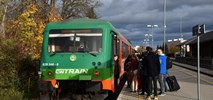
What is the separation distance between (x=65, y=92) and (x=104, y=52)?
1842 mm

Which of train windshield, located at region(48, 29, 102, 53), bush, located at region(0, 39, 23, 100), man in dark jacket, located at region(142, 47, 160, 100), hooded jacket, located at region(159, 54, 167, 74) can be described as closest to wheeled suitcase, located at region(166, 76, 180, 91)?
hooded jacket, located at region(159, 54, 167, 74)

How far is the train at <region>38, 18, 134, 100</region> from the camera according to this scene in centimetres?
1144

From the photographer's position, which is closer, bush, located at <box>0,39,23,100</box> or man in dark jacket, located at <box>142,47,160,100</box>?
man in dark jacket, located at <box>142,47,160,100</box>

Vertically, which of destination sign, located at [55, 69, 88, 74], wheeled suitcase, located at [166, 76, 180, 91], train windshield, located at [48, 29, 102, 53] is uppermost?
train windshield, located at [48, 29, 102, 53]

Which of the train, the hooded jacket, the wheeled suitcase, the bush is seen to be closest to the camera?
the train

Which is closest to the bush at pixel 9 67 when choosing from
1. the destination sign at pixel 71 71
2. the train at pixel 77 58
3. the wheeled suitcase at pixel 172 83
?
the train at pixel 77 58

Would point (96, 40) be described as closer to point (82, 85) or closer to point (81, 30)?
point (81, 30)

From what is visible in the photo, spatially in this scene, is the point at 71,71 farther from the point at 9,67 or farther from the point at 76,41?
the point at 9,67

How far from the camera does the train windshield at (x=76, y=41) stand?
11.9 m

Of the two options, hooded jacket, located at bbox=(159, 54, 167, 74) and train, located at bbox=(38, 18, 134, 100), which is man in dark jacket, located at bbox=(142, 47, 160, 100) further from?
train, located at bbox=(38, 18, 134, 100)

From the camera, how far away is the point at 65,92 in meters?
12.0

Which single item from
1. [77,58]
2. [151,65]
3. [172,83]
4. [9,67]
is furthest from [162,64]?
[9,67]

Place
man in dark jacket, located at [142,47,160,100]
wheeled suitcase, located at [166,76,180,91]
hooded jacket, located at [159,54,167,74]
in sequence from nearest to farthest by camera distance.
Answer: man in dark jacket, located at [142,47,160,100] → hooded jacket, located at [159,54,167,74] → wheeled suitcase, located at [166,76,180,91]

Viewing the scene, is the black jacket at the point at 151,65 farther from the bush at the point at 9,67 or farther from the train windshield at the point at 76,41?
the bush at the point at 9,67
